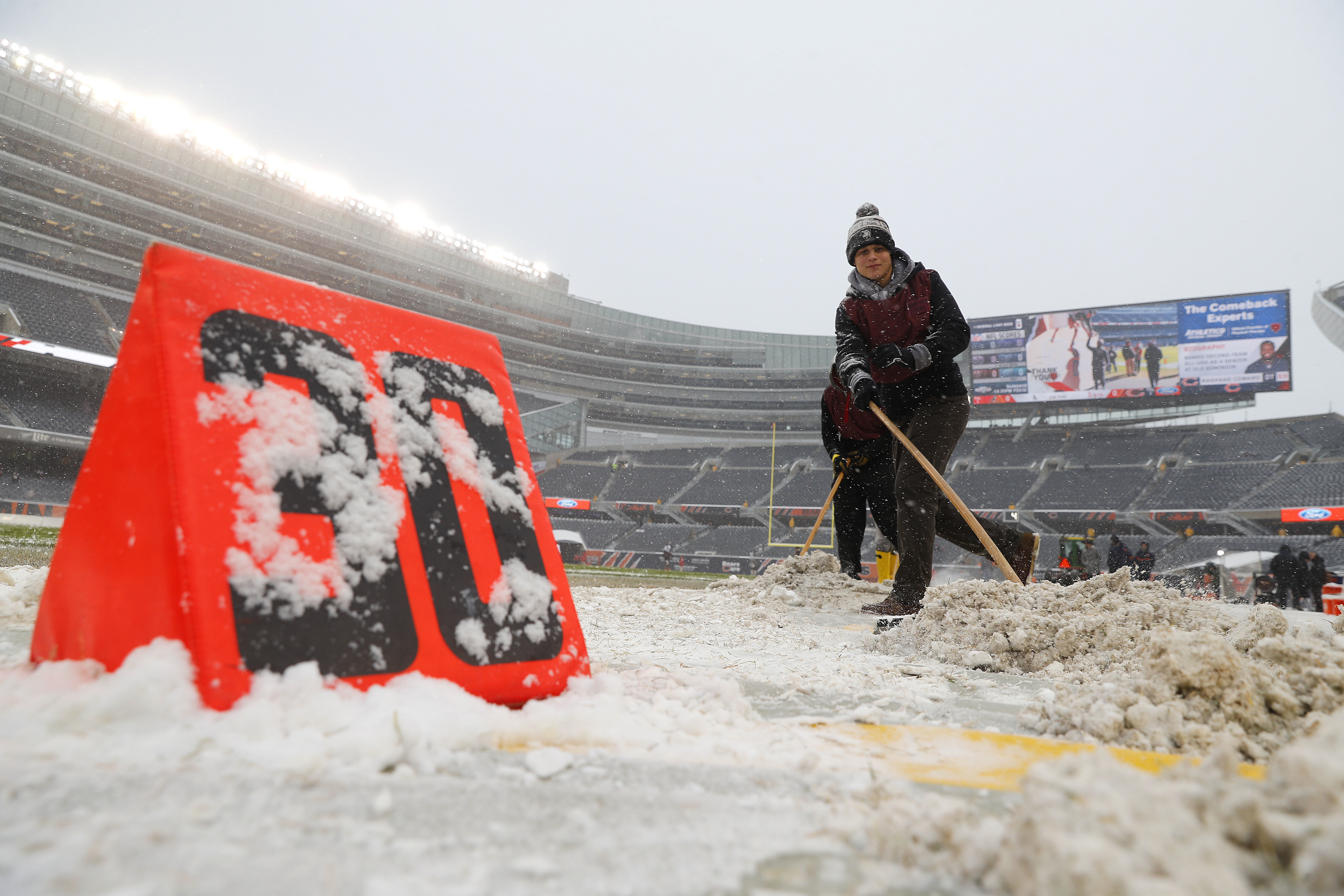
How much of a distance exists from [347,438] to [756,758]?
2.48 feet

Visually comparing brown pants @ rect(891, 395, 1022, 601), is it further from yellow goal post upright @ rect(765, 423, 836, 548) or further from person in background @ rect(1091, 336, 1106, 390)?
person in background @ rect(1091, 336, 1106, 390)

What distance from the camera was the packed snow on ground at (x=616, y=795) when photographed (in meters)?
0.46

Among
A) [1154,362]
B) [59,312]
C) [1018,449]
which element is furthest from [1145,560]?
[59,312]

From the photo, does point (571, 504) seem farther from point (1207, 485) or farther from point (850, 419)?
point (850, 419)

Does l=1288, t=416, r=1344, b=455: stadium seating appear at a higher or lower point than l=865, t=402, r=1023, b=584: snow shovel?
higher

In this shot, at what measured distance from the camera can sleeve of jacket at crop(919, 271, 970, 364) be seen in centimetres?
267

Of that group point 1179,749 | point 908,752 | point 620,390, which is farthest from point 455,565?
point 620,390

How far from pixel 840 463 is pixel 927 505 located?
117cm

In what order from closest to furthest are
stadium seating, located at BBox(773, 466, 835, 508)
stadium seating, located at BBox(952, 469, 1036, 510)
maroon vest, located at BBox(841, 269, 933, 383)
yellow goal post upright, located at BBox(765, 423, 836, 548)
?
1. maroon vest, located at BBox(841, 269, 933, 383)
2. yellow goal post upright, located at BBox(765, 423, 836, 548)
3. stadium seating, located at BBox(952, 469, 1036, 510)
4. stadium seating, located at BBox(773, 466, 835, 508)

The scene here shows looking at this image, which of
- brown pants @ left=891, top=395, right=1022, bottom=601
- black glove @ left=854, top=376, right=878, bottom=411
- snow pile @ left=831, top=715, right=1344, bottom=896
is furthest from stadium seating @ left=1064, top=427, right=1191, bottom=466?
snow pile @ left=831, top=715, right=1344, bottom=896

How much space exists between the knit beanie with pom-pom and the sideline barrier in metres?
2.11

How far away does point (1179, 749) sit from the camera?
94 cm

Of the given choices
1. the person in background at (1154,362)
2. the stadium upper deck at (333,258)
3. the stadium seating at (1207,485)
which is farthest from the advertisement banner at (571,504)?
the person in background at (1154,362)

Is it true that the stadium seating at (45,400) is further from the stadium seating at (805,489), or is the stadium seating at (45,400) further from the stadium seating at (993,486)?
the stadium seating at (993,486)
